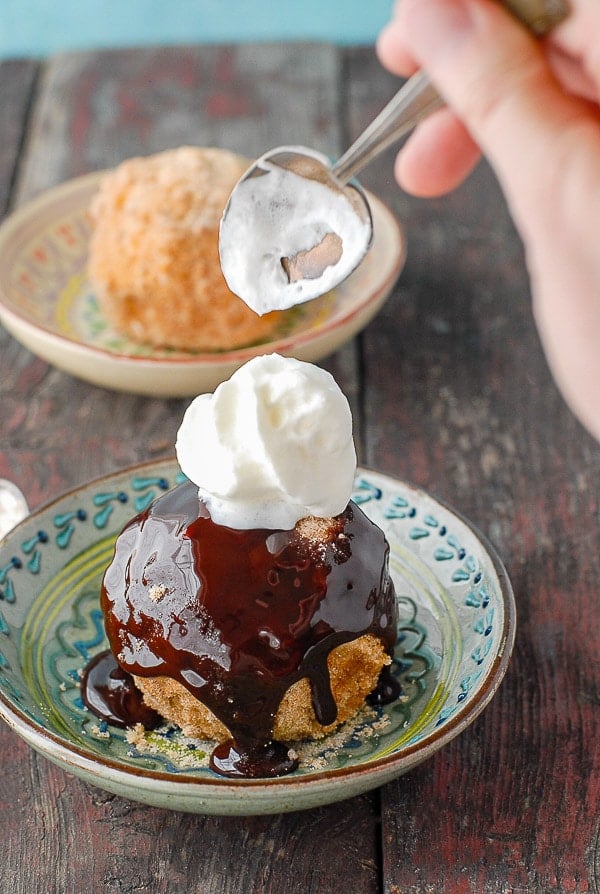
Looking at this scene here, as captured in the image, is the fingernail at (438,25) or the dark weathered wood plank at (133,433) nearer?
the fingernail at (438,25)

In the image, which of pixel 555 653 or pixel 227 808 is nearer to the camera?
pixel 227 808

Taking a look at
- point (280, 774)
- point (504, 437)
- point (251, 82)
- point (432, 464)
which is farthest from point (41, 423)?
point (251, 82)

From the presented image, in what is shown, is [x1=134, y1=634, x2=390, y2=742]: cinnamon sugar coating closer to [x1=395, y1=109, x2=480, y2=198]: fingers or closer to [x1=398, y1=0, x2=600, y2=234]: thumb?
[x1=398, y1=0, x2=600, y2=234]: thumb

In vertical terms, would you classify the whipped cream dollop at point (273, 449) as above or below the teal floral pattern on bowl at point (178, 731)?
above

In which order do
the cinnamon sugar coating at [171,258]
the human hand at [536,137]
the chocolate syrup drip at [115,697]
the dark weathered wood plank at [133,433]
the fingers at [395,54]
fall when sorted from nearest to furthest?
1. the human hand at [536,137]
2. the dark weathered wood plank at [133,433]
3. the chocolate syrup drip at [115,697]
4. the fingers at [395,54]
5. the cinnamon sugar coating at [171,258]

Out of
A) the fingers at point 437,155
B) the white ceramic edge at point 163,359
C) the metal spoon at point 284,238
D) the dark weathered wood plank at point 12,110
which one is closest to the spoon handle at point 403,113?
the metal spoon at point 284,238

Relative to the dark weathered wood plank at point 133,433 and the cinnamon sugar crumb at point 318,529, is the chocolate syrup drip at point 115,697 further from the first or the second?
the cinnamon sugar crumb at point 318,529

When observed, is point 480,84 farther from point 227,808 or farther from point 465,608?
point 227,808

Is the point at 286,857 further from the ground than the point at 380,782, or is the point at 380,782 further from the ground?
the point at 380,782
